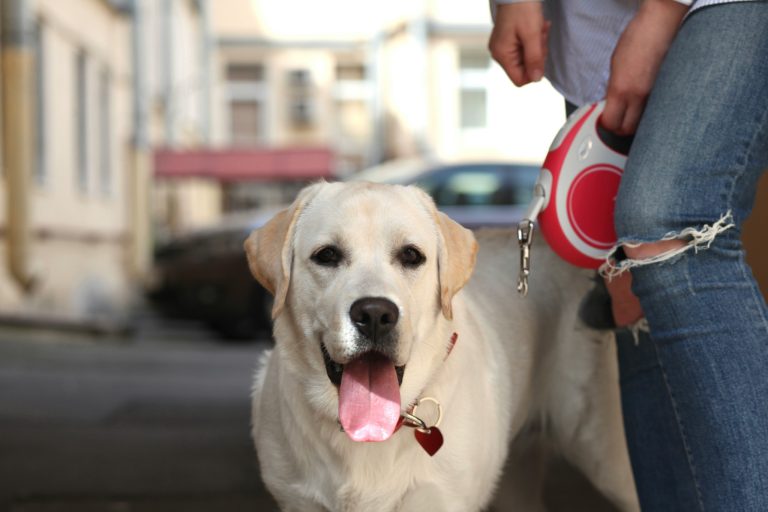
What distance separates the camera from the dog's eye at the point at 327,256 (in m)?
2.80

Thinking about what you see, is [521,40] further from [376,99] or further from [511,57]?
[376,99]

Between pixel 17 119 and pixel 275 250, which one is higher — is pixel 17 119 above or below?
above

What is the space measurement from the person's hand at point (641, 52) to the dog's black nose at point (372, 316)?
0.72 m

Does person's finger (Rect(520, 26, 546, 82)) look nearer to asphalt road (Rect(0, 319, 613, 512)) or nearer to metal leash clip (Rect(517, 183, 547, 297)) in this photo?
metal leash clip (Rect(517, 183, 547, 297))

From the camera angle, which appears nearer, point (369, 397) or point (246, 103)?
point (369, 397)

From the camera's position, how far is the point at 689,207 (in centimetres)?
221

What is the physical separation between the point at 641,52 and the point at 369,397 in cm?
102

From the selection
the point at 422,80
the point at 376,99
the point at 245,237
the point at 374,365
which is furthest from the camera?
the point at 376,99

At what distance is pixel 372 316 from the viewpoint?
2527mm

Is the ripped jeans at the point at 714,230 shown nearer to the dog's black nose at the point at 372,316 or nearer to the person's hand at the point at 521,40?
the person's hand at the point at 521,40

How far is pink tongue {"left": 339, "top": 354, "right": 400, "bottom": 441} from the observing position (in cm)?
257

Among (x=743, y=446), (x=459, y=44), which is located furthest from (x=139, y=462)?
(x=459, y=44)

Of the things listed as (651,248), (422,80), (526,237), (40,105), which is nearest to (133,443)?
(526,237)

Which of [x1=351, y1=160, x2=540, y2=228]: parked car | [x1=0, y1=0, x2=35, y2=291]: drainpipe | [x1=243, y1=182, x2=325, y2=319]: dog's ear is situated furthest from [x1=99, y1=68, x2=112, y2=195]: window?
[x1=243, y1=182, x2=325, y2=319]: dog's ear
